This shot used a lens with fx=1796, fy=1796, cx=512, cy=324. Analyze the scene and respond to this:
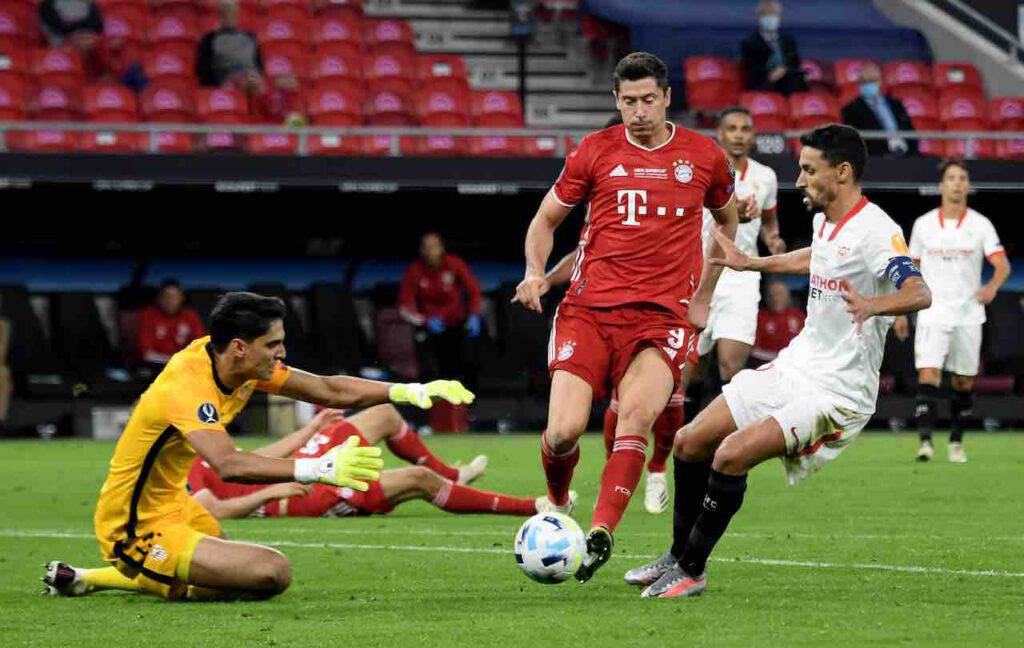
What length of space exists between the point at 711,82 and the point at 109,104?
7052 millimetres

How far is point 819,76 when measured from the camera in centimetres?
2284

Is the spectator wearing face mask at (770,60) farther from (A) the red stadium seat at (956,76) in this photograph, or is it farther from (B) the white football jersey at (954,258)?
(B) the white football jersey at (954,258)

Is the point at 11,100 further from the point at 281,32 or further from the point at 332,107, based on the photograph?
the point at 281,32

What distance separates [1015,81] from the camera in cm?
2305

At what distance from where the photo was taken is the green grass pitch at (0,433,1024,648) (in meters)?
6.00

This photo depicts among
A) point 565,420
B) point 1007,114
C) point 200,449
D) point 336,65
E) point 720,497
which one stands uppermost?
point 336,65

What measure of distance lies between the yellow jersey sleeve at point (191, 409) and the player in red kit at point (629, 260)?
146 centimetres

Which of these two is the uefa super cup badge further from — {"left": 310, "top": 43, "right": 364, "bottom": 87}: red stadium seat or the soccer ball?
{"left": 310, "top": 43, "right": 364, "bottom": 87}: red stadium seat

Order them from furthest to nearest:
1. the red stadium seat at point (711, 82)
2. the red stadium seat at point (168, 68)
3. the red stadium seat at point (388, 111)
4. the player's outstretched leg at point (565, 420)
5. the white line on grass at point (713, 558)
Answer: the red stadium seat at point (711, 82), the red stadium seat at point (388, 111), the red stadium seat at point (168, 68), the white line on grass at point (713, 558), the player's outstretched leg at point (565, 420)

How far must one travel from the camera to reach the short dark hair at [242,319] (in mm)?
6801

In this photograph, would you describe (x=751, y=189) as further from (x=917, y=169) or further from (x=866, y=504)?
(x=917, y=169)

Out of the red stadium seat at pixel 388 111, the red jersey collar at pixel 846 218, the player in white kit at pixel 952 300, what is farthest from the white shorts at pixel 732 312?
the red stadium seat at pixel 388 111

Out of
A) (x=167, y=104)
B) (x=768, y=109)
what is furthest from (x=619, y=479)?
(x=768, y=109)

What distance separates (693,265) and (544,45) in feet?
52.0
